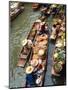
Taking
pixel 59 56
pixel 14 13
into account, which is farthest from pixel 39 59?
pixel 14 13

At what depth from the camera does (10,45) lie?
2.10m

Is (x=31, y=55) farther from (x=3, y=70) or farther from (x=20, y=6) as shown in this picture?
(x=20, y=6)

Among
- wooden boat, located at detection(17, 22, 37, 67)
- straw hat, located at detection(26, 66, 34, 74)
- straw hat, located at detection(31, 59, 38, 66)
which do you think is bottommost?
straw hat, located at detection(26, 66, 34, 74)

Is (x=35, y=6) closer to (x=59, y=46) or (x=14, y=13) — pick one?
(x=14, y=13)

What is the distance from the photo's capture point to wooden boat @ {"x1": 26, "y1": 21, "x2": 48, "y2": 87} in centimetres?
215

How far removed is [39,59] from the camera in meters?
2.17

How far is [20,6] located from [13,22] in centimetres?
15

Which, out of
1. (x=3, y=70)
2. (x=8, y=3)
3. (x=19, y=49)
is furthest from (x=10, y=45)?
(x=8, y=3)

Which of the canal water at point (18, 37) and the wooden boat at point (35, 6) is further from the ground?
the wooden boat at point (35, 6)

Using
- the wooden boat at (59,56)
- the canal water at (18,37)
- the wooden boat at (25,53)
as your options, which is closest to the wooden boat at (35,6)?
the canal water at (18,37)

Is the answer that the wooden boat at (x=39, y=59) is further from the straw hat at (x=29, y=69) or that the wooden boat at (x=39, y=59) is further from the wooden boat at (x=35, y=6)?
the wooden boat at (x=35, y=6)

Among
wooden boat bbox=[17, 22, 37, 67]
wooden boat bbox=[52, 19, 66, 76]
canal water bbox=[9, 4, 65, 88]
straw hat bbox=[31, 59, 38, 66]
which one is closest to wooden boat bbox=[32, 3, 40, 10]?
canal water bbox=[9, 4, 65, 88]

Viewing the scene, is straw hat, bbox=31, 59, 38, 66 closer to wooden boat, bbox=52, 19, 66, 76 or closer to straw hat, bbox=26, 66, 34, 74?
straw hat, bbox=26, 66, 34, 74

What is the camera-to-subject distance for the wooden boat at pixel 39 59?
84.7 inches
